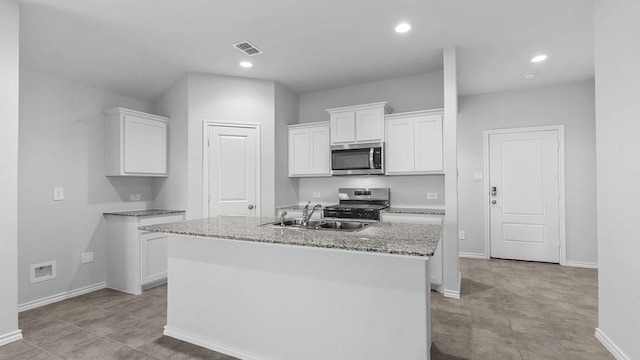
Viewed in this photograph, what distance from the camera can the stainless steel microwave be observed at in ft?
13.3

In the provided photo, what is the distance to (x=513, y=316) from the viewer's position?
9.27 feet

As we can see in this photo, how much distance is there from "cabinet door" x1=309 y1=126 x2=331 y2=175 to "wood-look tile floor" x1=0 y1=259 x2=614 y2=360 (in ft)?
7.51

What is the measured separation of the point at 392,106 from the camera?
4.42m

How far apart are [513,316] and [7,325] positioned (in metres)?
4.28

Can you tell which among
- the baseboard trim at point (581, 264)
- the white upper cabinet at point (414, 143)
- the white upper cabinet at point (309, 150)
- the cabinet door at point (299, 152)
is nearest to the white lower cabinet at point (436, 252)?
the white upper cabinet at point (414, 143)

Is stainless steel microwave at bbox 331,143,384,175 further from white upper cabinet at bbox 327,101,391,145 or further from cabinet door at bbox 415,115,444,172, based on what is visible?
cabinet door at bbox 415,115,444,172

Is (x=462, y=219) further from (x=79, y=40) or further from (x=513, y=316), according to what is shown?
(x=79, y=40)

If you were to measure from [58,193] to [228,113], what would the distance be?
83.9 inches

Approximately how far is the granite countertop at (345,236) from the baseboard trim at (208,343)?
2.80ft

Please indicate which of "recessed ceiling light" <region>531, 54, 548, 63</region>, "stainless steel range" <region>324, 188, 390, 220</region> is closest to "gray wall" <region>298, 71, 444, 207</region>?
"stainless steel range" <region>324, 188, 390, 220</region>

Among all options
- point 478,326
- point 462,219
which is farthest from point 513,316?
point 462,219

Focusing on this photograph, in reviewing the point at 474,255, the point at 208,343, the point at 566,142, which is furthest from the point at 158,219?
the point at 566,142

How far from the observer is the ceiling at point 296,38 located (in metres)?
2.64

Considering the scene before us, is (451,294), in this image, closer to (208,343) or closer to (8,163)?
(208,343)
